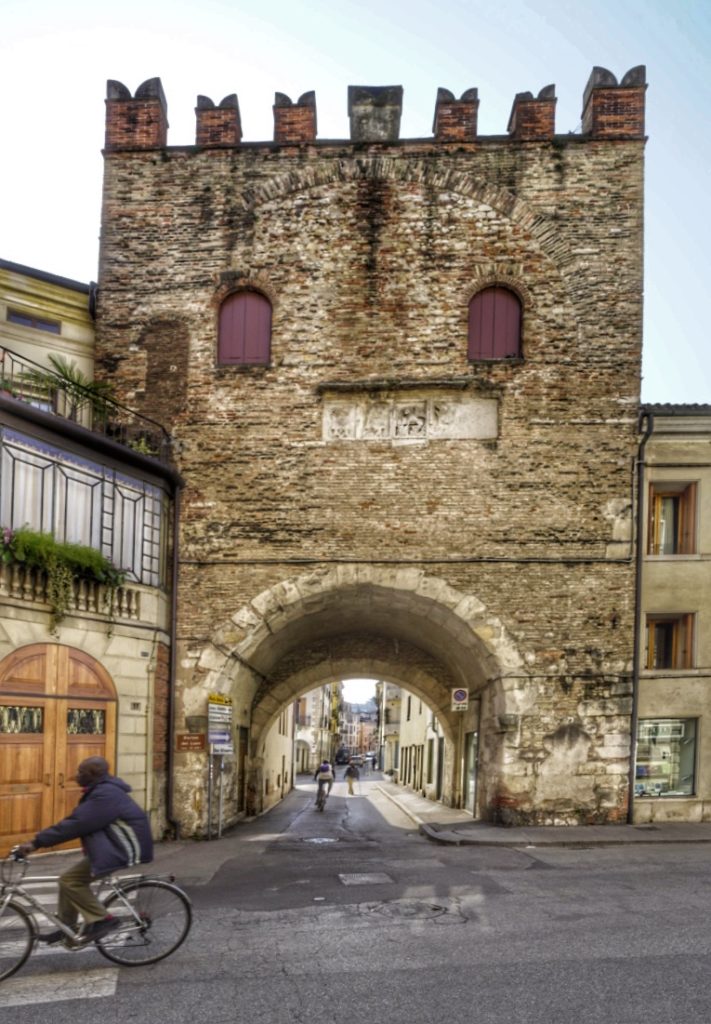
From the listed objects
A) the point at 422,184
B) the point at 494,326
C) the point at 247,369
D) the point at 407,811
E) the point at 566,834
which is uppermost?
the point at 422,184

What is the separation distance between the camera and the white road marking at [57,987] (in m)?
6.28

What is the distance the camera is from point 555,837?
14914 millimetres

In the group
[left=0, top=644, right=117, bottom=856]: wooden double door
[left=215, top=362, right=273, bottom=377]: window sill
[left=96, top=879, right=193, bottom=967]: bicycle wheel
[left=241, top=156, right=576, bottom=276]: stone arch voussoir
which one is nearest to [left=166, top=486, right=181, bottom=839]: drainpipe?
[left=0, top=644, right=117, bottom=856]: wooden double door

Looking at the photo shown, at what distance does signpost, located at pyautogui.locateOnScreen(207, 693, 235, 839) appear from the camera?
16.6 m

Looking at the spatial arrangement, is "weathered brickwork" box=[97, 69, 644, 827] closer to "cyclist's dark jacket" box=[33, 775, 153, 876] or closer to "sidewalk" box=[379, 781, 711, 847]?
"sidewalk" box=[379, 781, 711, 847]

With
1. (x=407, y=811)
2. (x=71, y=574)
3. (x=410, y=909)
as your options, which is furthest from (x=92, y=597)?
(x=407, y=811)

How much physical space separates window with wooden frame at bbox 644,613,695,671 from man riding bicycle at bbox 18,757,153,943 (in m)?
13.0

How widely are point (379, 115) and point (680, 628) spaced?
11.3 metres

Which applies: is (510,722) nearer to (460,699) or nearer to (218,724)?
(460,699)

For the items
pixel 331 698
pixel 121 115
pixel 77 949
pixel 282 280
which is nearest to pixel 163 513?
pixel 282 280

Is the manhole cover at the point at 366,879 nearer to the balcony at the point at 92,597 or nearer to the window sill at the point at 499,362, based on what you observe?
the balcony at the point at 92,597

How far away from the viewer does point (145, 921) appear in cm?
702

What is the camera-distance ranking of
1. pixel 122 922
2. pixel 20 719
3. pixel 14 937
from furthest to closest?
1. pixel 20 719
2. pixel 122 922
3. pixel 14 937

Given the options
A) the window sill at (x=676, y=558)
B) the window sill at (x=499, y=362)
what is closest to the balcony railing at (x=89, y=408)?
Result: the window sill at (x=499, y=362)
